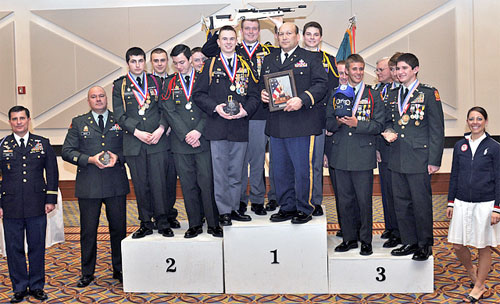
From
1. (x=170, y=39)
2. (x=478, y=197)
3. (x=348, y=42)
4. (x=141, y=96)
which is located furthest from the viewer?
(x=170, y=39)

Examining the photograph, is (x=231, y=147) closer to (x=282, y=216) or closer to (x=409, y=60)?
(x=282, y=216)

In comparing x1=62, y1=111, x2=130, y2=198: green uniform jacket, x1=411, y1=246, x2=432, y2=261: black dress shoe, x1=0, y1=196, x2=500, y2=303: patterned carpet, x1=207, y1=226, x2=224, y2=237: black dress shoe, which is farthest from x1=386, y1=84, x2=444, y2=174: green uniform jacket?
x1=62, y1=111, x2=130, y2=198: green uniform jacket

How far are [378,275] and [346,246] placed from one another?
1.09 ft

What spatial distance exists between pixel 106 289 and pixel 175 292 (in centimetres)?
56

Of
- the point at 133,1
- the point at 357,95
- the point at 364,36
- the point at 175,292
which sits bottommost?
the point at 175,292

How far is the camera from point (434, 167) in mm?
3457

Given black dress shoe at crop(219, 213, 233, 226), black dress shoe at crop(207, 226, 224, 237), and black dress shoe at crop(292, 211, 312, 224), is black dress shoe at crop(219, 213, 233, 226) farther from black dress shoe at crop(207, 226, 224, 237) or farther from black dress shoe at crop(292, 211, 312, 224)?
black dress shoe at crop(292, 211, 312, 224)

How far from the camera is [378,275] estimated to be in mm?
3545

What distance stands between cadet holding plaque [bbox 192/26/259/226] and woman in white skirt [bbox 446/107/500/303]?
1533mm

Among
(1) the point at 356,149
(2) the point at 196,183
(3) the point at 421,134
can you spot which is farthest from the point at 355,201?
(2) the point at 196,183

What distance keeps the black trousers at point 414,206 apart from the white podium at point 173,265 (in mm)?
1394

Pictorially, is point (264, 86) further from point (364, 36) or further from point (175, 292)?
point (364, 36)

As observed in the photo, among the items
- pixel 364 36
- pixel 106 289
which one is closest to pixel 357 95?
pixel 106 289

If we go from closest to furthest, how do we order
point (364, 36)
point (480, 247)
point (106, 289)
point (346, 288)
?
1. point (480, 247)
2. point (346, 288)
3. point (106, 289)
4. point (364, 36)
